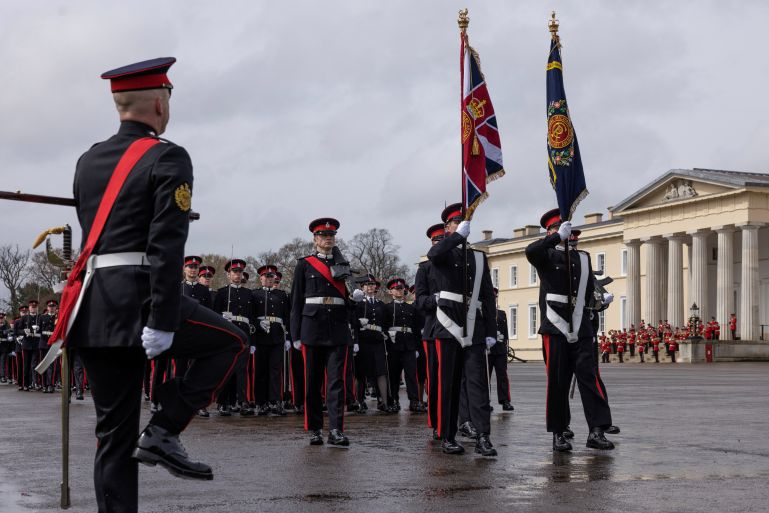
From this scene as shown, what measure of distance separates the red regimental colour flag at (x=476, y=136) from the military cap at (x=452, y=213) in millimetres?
218

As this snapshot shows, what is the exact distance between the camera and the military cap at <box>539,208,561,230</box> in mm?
11055

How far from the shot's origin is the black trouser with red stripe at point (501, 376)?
16781mm

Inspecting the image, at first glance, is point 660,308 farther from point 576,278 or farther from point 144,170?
point 144,170

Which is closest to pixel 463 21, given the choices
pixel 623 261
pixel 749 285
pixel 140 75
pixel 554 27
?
pixel 554 27

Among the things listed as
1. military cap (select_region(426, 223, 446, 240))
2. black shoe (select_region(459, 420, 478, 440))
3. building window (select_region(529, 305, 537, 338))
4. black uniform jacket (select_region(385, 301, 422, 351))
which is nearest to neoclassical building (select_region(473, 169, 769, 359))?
building window (select_region(529, 305, 537, 338))

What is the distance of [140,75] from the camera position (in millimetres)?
5340

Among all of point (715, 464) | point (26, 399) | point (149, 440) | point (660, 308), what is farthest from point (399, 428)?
point (660, 308)

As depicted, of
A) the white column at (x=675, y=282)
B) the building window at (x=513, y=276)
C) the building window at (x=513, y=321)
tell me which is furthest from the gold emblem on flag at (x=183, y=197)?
the building window at (x=513, y=321)

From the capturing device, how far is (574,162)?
11.0m

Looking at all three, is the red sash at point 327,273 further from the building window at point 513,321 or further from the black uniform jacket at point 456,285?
the building window at point 513,321

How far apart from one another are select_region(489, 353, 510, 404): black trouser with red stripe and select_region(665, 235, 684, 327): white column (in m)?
59.7

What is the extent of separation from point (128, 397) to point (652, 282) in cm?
7480

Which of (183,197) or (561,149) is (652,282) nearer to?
(561,149)

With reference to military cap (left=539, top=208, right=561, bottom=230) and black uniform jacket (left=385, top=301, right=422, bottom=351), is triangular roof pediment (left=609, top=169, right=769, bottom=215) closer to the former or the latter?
black uniform jacket (left=385, top=301, right=422, bottom=351)
